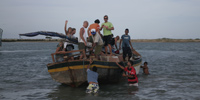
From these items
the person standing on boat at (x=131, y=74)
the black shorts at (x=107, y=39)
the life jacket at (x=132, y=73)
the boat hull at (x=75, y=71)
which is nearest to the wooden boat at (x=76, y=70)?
the boat hull at (x=75, y=71)

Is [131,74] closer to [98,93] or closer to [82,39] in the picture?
[98,93]

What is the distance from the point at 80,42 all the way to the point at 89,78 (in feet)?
6.55

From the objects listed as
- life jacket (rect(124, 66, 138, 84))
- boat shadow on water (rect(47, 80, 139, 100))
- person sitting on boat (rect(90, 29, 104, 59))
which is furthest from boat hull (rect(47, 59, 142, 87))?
life jacket (rect(124, 66, 138, 84))

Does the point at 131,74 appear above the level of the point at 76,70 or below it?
below

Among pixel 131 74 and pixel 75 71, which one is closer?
pixel 75 71

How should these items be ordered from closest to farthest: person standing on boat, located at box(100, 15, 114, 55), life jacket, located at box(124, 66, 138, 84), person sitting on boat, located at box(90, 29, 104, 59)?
1. life jacket, located at box(124, 66, 138, 84)
2. person sitting on boat, located at box(90, 29, 104, 59)
3. person standing on boat, located at box(100, 15, 114, 55)

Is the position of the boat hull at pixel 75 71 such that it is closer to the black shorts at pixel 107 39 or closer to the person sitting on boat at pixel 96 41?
the person sitting on boat at pixel 96 41

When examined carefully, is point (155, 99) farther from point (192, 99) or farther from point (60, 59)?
point (60, 59)

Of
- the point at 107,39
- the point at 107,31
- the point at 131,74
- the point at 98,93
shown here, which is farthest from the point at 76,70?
the point at 107,31

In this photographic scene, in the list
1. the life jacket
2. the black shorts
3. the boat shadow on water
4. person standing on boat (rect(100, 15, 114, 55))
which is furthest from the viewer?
the black shorts

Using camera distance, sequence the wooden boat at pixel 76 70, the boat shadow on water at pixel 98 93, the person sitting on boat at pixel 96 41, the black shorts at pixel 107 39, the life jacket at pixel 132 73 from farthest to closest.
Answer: the black shorts at pixel 107 39 < the person sitting on boat at pixel 96 41 < the life jacket at pixel 132 73 < the wooden boat at pixel 76 70 < the boat shadow on water at pixel 98 93

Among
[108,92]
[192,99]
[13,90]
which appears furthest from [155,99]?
[13,90]

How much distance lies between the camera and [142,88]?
12797mm

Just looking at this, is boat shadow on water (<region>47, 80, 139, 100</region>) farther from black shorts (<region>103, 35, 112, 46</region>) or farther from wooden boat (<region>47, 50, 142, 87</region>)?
black shorts (<region>103, 35, 112, 46</region>)
